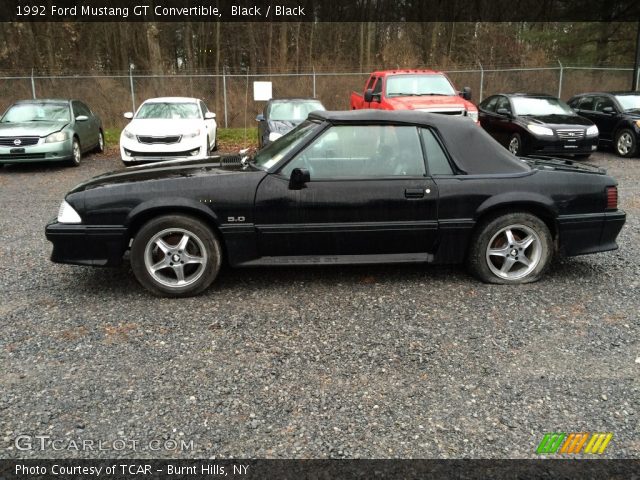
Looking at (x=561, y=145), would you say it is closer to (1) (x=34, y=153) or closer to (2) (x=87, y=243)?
(2) (x=87, y=243)

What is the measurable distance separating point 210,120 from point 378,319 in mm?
9953

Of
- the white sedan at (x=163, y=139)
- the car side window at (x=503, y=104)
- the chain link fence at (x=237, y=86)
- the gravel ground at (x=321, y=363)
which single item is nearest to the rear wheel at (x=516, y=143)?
the car side window at (x=503, y=104)

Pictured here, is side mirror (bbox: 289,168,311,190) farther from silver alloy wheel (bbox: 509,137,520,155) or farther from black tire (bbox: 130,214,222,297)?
silver alloy wheel (bbox: 509,137,520,155)

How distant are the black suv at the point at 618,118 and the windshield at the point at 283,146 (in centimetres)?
1065

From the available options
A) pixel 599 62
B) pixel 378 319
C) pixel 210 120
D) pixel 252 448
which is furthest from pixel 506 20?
pixel 252 448

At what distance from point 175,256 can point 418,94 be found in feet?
28.9

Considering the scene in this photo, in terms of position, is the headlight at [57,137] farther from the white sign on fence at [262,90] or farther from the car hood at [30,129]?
the white sign on fence at [262,90]

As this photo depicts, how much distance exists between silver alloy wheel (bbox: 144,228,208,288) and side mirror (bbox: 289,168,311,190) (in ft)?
2.90

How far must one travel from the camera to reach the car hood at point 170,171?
444cm

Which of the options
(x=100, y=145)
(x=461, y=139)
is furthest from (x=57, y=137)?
(x=461, y=139)

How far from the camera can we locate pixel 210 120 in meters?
12.8

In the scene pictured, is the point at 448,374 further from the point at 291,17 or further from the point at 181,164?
the point at 291,17

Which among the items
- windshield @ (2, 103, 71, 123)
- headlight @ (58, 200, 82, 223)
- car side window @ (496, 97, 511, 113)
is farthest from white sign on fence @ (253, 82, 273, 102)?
headlight @ (58, 200, 82, 223)

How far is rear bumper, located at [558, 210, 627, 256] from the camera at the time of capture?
180 inches
